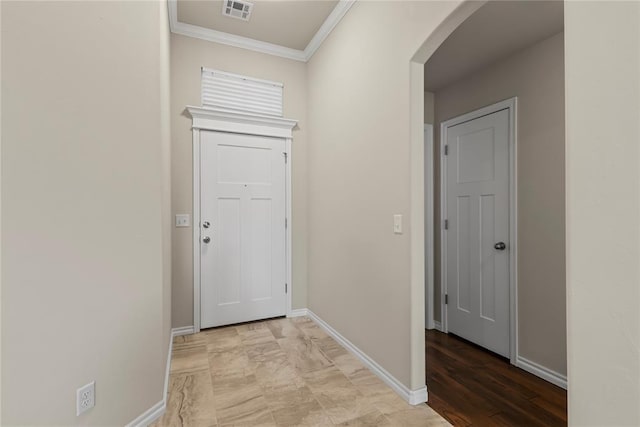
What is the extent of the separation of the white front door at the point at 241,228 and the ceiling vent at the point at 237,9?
106cm

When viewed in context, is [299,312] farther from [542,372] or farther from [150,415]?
[542,372]

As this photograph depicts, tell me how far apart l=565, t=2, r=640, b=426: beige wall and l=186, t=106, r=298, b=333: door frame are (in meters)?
2.64

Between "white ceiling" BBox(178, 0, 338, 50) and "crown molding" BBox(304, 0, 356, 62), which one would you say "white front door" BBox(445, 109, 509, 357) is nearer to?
"crown molding" BBox(304, 0, 356, 62)

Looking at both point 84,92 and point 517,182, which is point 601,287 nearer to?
point 517,182

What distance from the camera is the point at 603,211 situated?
35.6 inches

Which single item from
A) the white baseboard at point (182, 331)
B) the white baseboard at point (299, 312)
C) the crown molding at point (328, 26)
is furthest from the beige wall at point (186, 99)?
the white baseboard at point (299, 312)

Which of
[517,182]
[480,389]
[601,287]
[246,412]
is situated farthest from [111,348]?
[517,182]

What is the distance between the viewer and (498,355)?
2.63 metres

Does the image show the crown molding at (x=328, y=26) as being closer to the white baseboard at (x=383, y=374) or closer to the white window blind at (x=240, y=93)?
the white window blind at (x=240, y=93)

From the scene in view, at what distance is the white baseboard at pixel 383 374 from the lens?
187 cm

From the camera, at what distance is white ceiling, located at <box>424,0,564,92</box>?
2.02 metres

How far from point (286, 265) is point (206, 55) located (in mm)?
2299

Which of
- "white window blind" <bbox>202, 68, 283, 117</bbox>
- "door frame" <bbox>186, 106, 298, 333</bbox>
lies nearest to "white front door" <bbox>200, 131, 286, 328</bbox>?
"door frame" <bbox>186, 106, 298, 333</bbox>

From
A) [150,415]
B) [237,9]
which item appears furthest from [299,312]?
[237,9]
